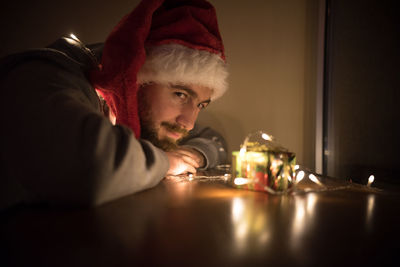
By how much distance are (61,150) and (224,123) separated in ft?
4.00

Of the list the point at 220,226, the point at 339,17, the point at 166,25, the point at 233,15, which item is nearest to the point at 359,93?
the point at 339,17

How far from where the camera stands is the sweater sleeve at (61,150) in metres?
0.40

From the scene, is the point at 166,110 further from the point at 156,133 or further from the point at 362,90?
the point at 362,90

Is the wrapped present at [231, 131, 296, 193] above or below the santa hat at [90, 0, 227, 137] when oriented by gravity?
below

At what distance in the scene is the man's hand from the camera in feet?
2.71

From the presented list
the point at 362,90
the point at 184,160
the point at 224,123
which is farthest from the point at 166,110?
the point at 362,90

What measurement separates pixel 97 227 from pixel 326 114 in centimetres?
138

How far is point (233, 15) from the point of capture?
4.84 ft

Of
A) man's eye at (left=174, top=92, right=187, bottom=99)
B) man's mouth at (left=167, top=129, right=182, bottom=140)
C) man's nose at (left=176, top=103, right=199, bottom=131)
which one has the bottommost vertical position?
man's mouth at (left=167, top=129, right=182, bottom=140)

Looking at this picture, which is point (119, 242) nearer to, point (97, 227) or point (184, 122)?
point (97, 227)

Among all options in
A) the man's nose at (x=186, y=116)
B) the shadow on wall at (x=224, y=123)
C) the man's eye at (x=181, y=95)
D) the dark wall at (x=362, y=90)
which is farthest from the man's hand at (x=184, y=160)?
the dark wall at (x=362, y=90)

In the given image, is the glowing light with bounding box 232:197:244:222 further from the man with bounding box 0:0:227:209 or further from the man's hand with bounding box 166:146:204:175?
the man's hand with bounding box 166:146:204:175

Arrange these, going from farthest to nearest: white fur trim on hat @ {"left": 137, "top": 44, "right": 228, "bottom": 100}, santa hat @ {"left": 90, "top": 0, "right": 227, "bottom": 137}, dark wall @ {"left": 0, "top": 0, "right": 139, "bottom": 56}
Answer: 1. dark wall @ {"left": 0, "top": 0, "right": 139, "bottom": 56}
2. white fur trim on hat @ {"left": 137, "top": 44, "right": 228, "bottom": 100}
3. santa hat @ {"left": 90, "top": 0, "right": 227, "bottom": 137}

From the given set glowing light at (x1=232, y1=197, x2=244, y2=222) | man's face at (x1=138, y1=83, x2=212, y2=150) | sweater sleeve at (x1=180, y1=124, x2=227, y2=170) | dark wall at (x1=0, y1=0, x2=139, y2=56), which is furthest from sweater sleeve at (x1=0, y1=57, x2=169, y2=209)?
dark wall at (x1=0, y1=0, x2=139, y2=56)
